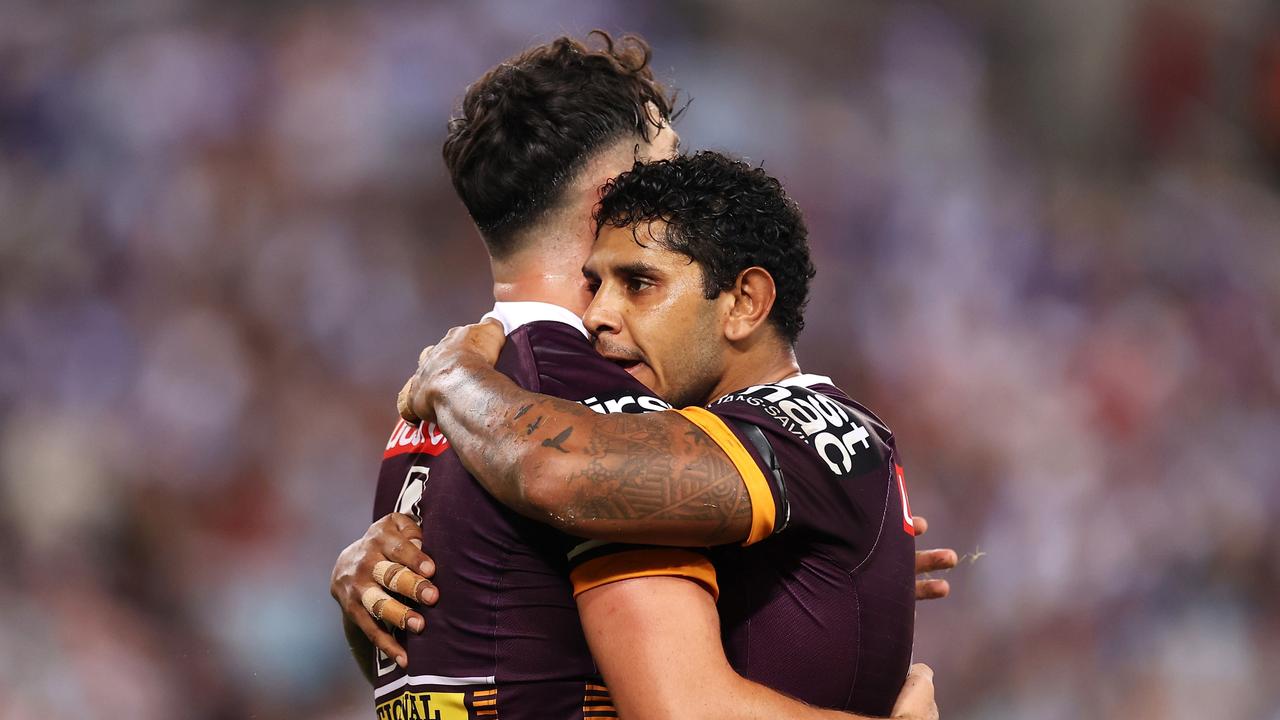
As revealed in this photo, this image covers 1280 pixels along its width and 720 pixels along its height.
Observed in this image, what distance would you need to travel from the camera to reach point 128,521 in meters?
6.77

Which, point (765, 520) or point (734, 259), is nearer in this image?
point (765, 520)

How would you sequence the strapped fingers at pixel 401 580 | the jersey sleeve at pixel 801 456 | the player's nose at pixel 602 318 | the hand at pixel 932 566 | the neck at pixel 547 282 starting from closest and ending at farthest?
the jersey sleeve at pixel 801 456 < the strapped fingers at pixel 401 580 < the player's nose at pixel 602 318 < the neck at pixel 547 282 < the hand at pixel 932 566

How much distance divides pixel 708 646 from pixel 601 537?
280 mm

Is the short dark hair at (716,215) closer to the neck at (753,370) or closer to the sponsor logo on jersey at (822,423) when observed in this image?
the neck at (753,370)

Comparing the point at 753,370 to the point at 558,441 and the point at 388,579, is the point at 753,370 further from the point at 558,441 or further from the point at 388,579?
the point at 388,579

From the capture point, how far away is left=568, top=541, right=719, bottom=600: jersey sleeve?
2369 mm

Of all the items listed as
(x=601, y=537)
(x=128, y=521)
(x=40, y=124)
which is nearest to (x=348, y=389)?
(x=128, y=521)

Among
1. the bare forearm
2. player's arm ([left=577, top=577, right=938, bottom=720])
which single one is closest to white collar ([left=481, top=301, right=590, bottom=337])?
the bare forearm

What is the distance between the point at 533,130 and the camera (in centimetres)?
305

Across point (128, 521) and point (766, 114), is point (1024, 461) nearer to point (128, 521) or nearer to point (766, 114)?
point (766, 114)

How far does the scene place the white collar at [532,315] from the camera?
2.85 meters

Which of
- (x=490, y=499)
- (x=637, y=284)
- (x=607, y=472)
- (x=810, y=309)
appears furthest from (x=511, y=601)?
(x=810, y=309)

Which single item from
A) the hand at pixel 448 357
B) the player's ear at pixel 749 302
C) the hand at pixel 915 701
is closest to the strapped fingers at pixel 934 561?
the hand at pixel 915 701

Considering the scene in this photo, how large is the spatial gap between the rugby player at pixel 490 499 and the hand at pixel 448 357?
8 cm
